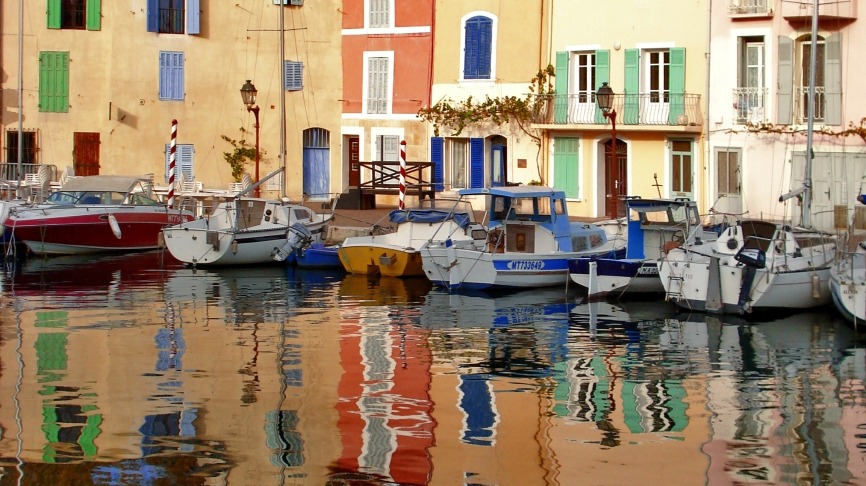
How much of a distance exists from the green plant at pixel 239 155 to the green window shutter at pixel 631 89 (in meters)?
11.8

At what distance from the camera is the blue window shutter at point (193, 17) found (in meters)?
43.9

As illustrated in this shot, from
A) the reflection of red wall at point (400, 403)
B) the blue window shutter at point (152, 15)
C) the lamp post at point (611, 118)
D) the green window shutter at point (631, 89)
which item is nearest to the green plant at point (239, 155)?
the blue window shutter at point (152, 15)

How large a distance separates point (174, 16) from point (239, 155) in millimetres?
4457

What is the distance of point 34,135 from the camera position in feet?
148

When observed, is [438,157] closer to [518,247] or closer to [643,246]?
[518,247]

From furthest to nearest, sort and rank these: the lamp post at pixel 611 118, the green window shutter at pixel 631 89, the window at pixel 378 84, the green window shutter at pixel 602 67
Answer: the window at pixel 378 84 → the green window shutter at pixel 602 67 → the green window shutter at pixel 631 89 → the lamp post at pixel 611 118

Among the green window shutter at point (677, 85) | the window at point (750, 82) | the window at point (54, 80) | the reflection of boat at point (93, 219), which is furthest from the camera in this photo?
the window at point (54, 80)

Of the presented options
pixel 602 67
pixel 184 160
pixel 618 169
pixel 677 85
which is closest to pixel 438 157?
pixel 618 169

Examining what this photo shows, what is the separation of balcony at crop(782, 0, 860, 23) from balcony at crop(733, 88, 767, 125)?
6.61ft

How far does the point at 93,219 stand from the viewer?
36031 mm

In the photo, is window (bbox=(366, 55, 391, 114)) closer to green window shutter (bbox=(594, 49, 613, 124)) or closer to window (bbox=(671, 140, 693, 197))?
green window shutter (bbox=(594, 49, 613, 124))

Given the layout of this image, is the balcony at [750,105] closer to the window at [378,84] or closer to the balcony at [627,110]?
the balcony at [627,110]

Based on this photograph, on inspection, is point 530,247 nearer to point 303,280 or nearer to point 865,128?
point 303,280

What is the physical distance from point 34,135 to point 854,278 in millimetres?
28238
